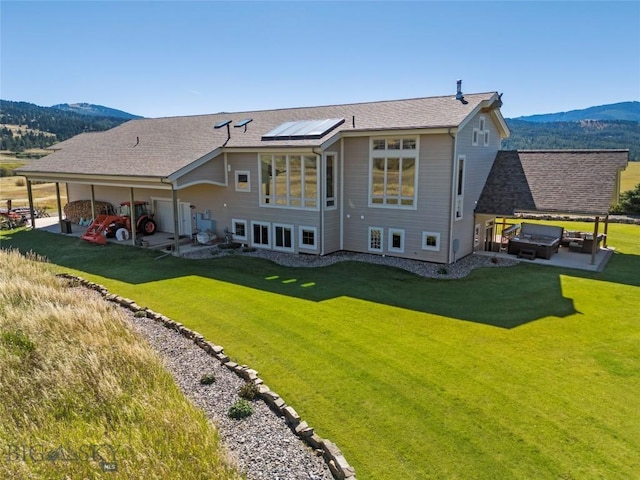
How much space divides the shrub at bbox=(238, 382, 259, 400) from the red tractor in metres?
16.7

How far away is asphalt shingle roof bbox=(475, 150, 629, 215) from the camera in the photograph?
1756 cm

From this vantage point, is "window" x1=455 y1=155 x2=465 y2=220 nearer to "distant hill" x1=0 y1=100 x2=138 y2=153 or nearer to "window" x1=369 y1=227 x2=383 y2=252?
"window" x1=369 y1=227 x2=383 y2=252

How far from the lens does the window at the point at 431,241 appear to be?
17484mm

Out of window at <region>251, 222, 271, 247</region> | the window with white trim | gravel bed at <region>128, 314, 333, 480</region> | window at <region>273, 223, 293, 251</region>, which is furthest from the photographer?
window at <region>251, 222, 271, 247</region>

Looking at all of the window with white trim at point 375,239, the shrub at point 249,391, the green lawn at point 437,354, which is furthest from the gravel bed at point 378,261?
the shrub at point 249,391

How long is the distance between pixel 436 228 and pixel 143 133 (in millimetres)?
20667

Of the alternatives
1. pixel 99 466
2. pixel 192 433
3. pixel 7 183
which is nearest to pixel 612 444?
pixel 192 433

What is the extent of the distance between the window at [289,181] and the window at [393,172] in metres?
2.56

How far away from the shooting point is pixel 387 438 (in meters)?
6.65

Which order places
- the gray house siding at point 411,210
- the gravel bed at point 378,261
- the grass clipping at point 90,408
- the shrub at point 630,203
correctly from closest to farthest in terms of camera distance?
the grass clipping at point 90,408, the gravel bed at point 378,261, the gray house siding at point 411,210, the shrub at point 630,203

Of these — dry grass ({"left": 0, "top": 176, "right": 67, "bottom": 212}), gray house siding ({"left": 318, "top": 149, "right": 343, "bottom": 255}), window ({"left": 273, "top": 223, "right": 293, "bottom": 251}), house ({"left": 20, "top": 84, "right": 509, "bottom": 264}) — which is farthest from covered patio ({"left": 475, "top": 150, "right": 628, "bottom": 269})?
dry grass ({"left": 0, "top": 176, "right": 67, "bottom": 212})

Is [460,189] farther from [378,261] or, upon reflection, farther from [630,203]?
[630,203]

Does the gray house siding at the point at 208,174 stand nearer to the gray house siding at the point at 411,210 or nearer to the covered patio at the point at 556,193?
the gray house siding at the point at 411,210

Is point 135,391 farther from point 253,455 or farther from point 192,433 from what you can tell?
point 253,455
